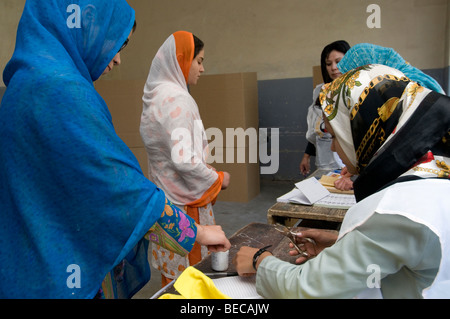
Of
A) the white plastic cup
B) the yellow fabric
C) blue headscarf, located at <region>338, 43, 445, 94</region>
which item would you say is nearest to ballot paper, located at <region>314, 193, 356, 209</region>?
blue headscarf, located at <region>338, 43, 445, 94</region>

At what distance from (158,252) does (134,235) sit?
106 centimetres

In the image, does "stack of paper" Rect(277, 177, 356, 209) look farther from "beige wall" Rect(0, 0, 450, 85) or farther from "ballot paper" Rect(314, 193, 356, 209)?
"beige wall" Rect(0, 0, 450, 85)

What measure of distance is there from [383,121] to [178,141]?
3.40ft

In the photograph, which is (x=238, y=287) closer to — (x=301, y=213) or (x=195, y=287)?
(x=195, y=287)

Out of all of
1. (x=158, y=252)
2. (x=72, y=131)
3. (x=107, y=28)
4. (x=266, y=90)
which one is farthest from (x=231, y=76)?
(x=72, y=131)

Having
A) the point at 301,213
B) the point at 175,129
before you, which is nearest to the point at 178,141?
the point at 175,129

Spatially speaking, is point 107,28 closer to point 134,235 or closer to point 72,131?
point 72,131

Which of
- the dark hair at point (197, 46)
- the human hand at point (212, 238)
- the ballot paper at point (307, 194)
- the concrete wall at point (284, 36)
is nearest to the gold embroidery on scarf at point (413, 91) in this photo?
the human hand at point (212, 238)

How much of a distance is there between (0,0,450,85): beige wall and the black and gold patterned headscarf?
11.2 ft

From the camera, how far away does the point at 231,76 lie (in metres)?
3.95

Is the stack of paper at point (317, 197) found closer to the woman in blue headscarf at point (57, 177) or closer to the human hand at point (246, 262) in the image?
the human hand at point (246, 262)

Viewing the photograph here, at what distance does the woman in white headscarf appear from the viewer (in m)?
1.73

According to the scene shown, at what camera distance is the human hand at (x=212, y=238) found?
43.1 inches

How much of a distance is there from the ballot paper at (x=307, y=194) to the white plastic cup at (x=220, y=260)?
75 centimetres
